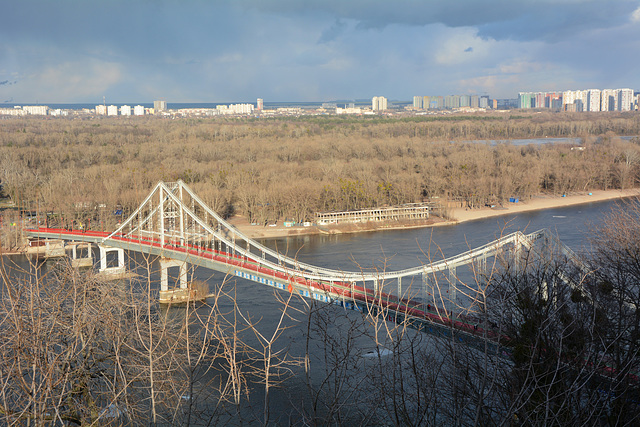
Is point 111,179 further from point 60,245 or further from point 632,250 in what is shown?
point 632,250

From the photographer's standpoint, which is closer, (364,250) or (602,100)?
(364,250)

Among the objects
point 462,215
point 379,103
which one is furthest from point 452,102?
point 462,215

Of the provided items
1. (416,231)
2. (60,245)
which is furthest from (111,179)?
(416,231)

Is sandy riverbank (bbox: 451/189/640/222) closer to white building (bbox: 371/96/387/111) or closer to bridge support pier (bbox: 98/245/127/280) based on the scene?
bridge support pier (bbox: 98/245/127/280)

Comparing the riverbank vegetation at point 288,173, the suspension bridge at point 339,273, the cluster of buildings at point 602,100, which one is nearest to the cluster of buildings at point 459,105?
the cluster of buildings at point 602,100

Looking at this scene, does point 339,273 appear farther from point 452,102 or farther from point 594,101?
point 452,102
